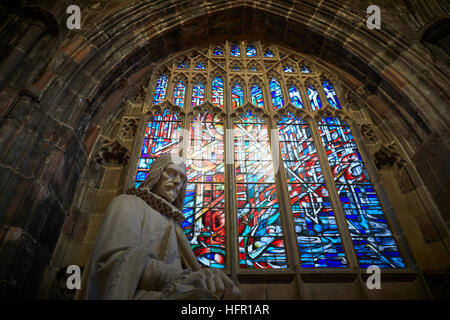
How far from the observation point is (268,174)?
5.16 metres

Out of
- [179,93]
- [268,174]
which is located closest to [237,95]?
[179,93]

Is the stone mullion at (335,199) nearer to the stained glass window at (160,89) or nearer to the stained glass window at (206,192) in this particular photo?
the stained glass window at (206,192)

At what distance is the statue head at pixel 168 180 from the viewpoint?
120 inches

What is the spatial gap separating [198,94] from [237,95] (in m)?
0.80

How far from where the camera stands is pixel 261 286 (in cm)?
395

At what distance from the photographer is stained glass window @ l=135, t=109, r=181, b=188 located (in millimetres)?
5134

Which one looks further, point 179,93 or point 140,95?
point 179,93

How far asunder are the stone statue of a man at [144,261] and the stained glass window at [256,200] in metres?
1.76

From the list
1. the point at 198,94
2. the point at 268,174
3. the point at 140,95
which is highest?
the point at 198,94

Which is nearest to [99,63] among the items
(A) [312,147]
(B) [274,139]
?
(B) [274,139]

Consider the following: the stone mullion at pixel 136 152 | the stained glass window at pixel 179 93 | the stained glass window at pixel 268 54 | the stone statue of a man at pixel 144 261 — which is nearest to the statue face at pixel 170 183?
the stone statue of a man at pixel 144 261

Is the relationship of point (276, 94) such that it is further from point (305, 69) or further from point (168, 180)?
point (168, 180)

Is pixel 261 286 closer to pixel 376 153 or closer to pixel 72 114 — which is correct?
pixel 376 153

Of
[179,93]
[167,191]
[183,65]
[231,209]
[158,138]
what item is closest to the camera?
[167,191]
